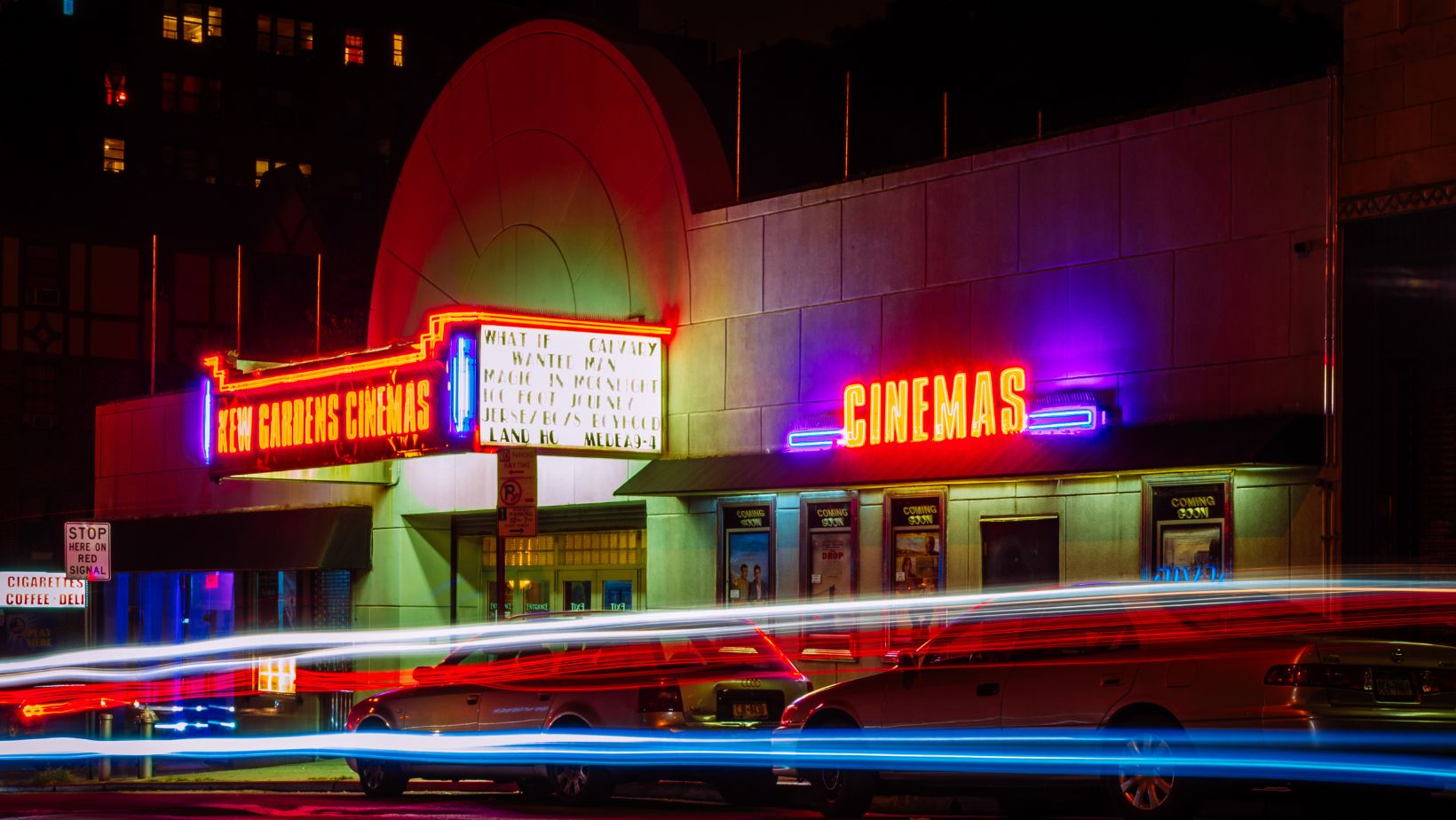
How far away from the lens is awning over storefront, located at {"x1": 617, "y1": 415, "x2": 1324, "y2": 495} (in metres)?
16.1

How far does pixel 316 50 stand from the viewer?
77.2 metres

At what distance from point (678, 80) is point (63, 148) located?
156 feet

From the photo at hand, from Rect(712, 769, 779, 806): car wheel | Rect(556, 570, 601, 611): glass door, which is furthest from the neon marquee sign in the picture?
Rect(556, 570, 601, 611): glass door

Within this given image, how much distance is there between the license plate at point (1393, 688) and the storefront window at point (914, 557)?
8.41 metres

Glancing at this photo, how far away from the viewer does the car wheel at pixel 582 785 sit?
631 inches

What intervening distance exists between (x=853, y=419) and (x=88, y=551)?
42.7ft

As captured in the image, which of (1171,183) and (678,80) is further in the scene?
(678,80)

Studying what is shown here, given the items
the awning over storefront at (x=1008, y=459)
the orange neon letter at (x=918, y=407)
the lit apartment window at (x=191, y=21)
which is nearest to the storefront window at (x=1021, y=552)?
the awning over storefront at (x=1008, y=459)

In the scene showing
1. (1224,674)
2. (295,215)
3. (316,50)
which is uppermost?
(316,50)

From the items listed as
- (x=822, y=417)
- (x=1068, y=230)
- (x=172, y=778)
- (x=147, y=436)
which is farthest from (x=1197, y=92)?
(x=147, y=436)

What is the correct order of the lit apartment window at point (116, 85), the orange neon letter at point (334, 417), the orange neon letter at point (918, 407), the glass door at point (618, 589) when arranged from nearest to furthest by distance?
the orange neon letter at point (918, 407)
the orange neon letter at point (334, 417)
the glass door at point (618, 589)
the lit apartment window at point (116, 85)

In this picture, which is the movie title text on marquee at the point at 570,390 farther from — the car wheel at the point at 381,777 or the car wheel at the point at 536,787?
the car wheel at the point at 536,787

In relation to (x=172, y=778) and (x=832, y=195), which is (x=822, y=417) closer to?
(x=832, y=195)

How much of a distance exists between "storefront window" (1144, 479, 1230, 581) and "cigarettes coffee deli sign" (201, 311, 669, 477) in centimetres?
770
